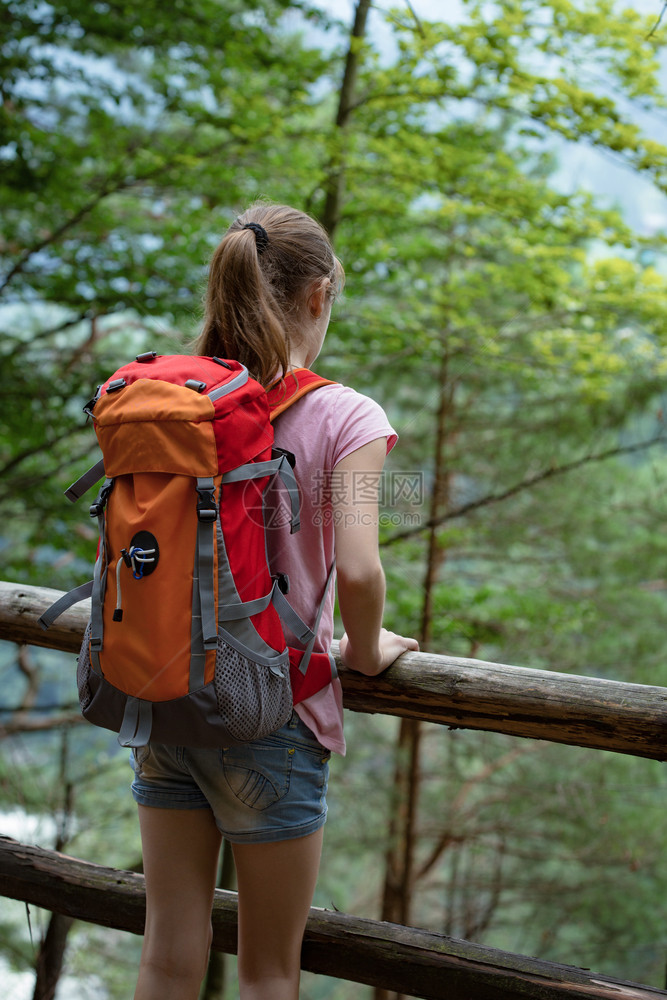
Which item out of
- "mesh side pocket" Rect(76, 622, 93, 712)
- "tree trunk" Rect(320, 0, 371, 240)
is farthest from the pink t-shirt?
"tree trunk" Rect(320, 0, 371, 240)

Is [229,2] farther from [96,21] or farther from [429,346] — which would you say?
[429,346]

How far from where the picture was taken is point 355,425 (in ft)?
4.12

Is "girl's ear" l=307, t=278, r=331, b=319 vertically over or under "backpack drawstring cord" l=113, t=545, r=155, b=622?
over

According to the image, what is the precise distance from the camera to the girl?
1.25m

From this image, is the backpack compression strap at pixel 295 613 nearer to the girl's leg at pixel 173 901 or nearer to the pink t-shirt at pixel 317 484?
the pink t-shirt at pixel 317 484

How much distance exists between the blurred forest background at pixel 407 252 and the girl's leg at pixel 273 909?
168cm

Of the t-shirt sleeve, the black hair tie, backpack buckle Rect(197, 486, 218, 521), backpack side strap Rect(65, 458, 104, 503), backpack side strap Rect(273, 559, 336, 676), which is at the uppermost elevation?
the black hair tie

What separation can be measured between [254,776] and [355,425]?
0.63 metres

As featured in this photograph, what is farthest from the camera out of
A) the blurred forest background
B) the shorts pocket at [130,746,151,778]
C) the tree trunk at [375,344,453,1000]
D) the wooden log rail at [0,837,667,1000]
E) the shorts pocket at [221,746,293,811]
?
the tree trunk at [375,344,453,1000]

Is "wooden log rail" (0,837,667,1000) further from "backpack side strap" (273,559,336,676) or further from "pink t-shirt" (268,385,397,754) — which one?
"backpack side strap" (273,559,336,676)

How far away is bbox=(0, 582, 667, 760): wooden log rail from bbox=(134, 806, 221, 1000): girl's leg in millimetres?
457

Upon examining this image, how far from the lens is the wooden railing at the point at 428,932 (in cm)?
147

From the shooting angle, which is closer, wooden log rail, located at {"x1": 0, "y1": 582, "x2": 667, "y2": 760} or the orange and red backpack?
the orange and red backpack
